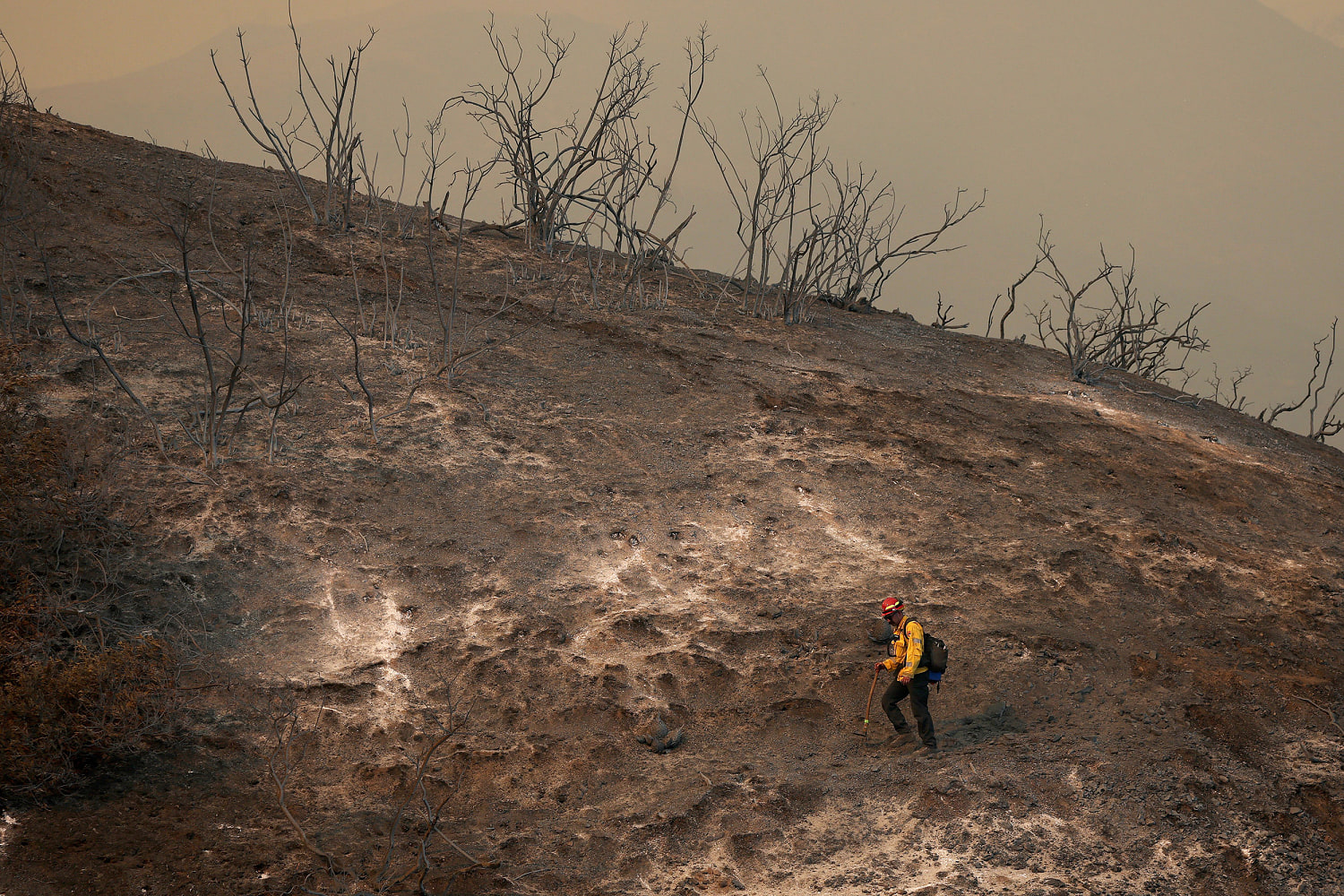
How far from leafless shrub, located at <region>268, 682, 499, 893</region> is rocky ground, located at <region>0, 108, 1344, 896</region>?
0.03 meters

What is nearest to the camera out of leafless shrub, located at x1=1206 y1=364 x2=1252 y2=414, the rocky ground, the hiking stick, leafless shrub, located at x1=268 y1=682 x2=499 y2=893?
leafless shrub, located at x1=268 y1=682 x2=499 y2=893

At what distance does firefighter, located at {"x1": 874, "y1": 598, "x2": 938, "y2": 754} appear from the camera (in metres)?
4.59

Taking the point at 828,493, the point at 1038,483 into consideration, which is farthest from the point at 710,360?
the point at 1038,483

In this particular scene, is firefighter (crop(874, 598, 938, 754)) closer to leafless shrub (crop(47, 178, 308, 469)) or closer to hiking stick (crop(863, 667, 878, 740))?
hiking stick (crop(863, 667, 878, 740))

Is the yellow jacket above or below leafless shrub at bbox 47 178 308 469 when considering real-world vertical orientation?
below

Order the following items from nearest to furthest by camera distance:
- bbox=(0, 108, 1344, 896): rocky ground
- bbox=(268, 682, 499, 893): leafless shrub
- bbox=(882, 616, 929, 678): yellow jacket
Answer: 1. bbox=(268, 682, 499, 893): leafless shrub
2. bbox=(0, 108, 1344, 896): rocky ground
3. bbox=(882, 616, 929, 678): yellow jacket

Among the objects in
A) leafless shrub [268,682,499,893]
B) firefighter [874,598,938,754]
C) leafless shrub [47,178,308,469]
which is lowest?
leafless shrub [268,682,499,893]

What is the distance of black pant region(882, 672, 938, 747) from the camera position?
462 cm

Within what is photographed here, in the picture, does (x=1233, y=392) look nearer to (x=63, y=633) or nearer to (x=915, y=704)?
(x=915, y=704)

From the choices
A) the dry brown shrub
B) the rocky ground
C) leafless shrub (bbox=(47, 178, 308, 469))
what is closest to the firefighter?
the rocky ground

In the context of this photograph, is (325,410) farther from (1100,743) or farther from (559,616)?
(1100,743)

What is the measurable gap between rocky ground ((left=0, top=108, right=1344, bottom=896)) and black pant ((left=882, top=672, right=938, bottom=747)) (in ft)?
0.51

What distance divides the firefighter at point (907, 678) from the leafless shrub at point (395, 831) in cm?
212

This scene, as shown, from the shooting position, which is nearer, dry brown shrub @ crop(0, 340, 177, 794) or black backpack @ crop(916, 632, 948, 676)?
dry brown shrub @ crop(0, 340, 177, 794)
